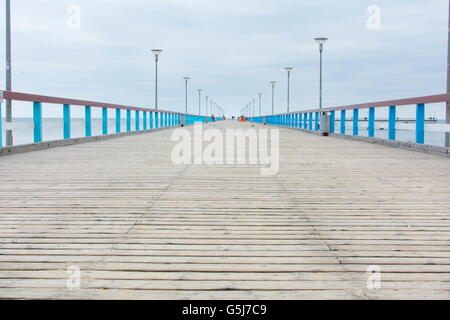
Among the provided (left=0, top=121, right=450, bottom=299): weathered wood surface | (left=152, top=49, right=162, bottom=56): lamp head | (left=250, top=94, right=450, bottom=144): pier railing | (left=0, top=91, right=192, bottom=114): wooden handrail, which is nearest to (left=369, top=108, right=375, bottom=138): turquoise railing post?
(left=250, top=94, right=450, bottom=144): pier railing

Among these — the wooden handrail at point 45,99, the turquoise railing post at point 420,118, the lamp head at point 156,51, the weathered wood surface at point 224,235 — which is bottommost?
the weathered wood surface at point 224,235

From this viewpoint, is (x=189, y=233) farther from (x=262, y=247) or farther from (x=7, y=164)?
(x=7, y=164)

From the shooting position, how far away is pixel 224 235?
3393 mm

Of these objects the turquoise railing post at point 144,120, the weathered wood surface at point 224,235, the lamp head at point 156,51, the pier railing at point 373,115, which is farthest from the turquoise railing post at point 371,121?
the lamp head at point 156,51

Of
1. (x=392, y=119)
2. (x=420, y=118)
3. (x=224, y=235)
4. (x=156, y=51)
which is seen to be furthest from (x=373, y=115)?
(x=156, y=51)

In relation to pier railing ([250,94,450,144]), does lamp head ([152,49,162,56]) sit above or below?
above

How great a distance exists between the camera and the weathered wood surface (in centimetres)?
245

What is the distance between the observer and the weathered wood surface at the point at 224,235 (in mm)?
2451

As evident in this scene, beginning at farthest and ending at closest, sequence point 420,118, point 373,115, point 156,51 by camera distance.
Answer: point 156,51
point 373,115
point 420,118

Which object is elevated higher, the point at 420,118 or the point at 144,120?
the point at 144,120

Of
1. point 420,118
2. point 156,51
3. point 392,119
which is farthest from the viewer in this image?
point 156,51

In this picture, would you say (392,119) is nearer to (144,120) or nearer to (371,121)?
(371,121)

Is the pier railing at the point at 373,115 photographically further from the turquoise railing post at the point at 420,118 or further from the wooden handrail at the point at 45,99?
the wooden handrail at the point at 45,99

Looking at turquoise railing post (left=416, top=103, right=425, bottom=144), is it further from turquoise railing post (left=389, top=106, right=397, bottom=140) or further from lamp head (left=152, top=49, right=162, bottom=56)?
lamp head (left=152, top=49, right=162, bottom=56)
